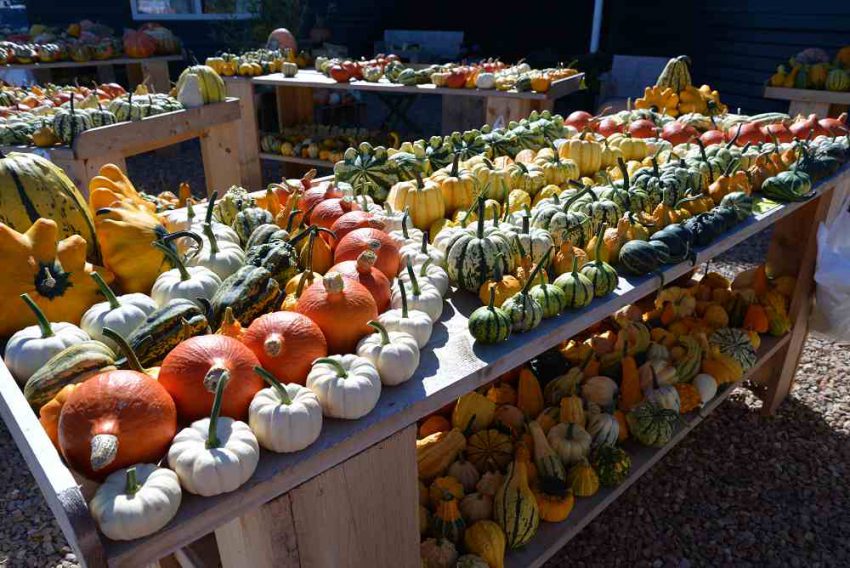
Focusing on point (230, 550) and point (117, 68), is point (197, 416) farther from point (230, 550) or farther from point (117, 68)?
point (117, 68)

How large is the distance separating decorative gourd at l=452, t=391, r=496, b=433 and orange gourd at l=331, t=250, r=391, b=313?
898mm

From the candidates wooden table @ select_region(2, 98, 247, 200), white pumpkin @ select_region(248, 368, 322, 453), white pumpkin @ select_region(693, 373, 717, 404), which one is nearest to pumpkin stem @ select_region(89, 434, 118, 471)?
white pumpkin @ select_region(248, 368, 322, 453)

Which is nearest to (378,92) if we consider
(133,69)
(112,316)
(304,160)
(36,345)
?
(304,160)

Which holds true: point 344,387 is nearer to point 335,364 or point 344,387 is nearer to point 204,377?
point 335,364

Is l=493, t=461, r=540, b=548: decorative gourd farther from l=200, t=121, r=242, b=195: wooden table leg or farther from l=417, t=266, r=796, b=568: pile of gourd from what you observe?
l=200, t=121, r=242, b=195: wooden table leg

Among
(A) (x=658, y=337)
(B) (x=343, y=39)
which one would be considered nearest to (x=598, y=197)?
(A) (x=658, y=337)

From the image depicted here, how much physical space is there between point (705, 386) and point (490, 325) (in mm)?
1811

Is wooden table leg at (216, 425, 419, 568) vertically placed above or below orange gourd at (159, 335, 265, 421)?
below

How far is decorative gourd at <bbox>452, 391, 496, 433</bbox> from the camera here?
8.38 ft

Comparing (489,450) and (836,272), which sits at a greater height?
(836,272)

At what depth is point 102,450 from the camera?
3.73 ft

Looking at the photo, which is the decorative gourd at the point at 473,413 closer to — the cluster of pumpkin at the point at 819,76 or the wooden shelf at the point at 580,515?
the wooden shelf at the point at 580,515

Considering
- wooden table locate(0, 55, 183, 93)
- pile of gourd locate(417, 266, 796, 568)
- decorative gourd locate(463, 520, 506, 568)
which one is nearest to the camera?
decorative gourd locate(463, 520, 506, 568)

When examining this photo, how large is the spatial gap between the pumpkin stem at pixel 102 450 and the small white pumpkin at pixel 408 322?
70 cm
